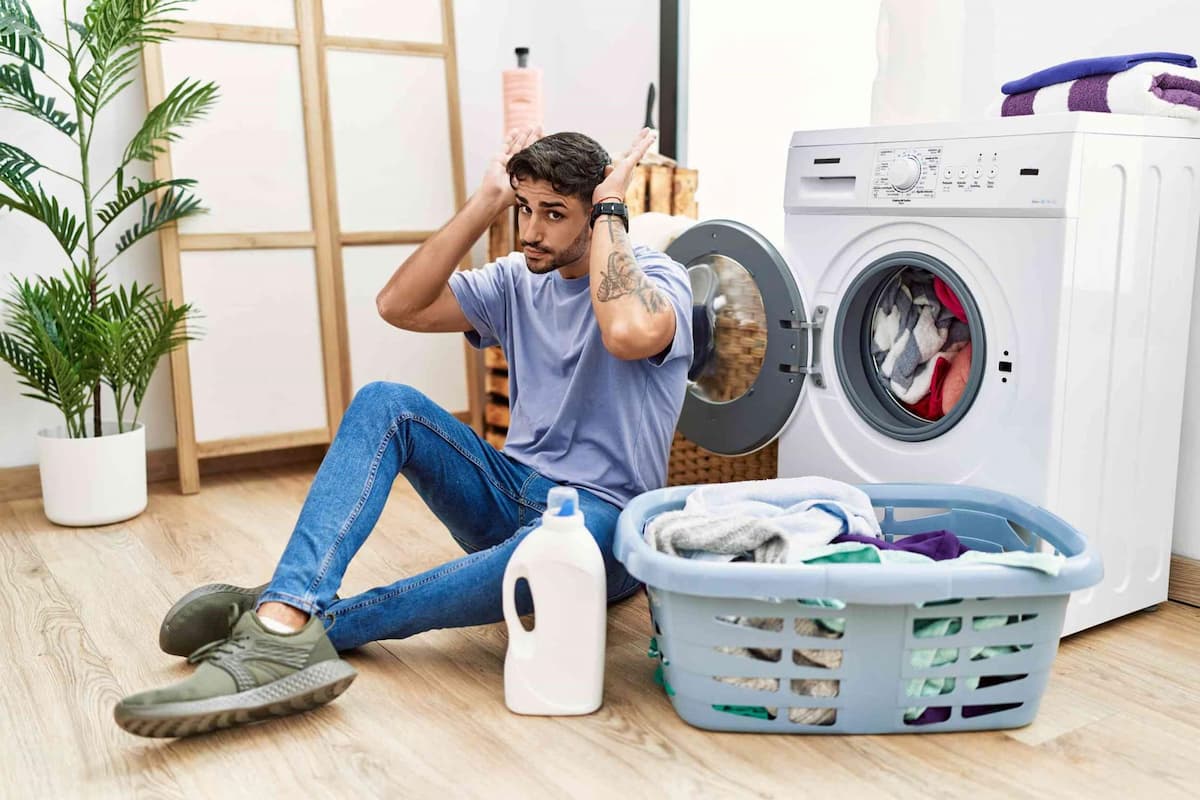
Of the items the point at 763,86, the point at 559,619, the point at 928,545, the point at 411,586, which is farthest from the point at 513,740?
the point at 763,86

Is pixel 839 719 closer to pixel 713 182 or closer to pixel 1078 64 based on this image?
pixel 1078 64

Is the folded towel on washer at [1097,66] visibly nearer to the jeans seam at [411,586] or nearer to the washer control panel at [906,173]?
the washer control panel at [906,173]

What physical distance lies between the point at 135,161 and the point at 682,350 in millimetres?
1870

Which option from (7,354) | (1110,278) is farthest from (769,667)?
(7,354)

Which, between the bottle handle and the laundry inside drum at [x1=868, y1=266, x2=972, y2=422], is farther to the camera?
the laundry inside drum at [x1=868, y1=266, x2=972, y2=422]

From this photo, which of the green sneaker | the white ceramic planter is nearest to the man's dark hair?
the green sneaker

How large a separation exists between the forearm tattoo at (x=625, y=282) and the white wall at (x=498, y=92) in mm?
1639

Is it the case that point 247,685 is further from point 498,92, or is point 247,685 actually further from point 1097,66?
point 498,92

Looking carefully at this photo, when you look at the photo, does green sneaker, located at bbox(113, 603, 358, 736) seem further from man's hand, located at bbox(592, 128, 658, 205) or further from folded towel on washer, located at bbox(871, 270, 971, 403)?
folded towel on washer, located at bbox(871, 270, 971, 403)

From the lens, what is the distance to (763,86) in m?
3.01

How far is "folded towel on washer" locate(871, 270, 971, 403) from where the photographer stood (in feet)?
6.53

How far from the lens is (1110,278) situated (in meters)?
1.81

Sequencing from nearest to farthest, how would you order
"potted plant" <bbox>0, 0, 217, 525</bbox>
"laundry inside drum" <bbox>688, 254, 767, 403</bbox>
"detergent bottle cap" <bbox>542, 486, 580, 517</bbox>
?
"detergent bottle cap" <bbox>542, 486, 580, 517</bbox>, "laundry inside drum" <bbox>688, 254, 767, 403</bbox>, "potted plant" <bbox>0, 0, 217, 525</bbox>

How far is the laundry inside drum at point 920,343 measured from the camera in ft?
6.44
